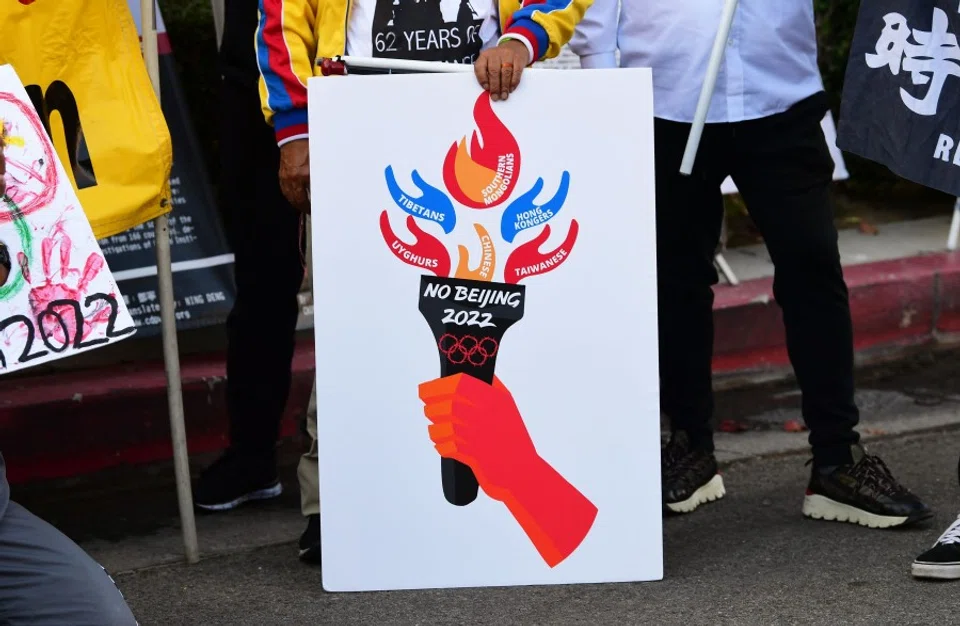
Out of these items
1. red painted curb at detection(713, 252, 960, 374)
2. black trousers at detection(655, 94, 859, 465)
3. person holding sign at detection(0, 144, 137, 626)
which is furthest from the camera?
red painted curb at detection(713, 252, 960, 374)

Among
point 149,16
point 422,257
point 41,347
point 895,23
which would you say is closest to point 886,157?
point 895,23

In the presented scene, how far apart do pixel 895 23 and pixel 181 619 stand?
2.15 metres

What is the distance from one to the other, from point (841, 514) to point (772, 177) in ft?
2.88

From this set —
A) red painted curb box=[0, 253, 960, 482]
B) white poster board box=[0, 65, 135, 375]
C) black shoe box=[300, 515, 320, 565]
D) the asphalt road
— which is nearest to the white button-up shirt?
the asphalt road

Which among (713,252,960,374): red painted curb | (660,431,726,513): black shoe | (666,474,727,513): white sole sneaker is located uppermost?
(660,431,726,513): black shoe

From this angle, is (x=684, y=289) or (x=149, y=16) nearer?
(x=149, y=16)

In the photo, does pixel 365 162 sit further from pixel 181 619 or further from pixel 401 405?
pixel 181 619

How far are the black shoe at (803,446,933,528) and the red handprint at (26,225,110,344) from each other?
1906 millimetres

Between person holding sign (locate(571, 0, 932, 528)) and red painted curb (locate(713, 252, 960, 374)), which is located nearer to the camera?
person holding sign (locate(571, 0, 932, 528))

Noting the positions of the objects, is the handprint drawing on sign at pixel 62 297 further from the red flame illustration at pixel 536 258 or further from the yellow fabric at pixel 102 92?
the red flame illustration at pixel 536 258

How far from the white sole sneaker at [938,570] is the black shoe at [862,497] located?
1.21 ft

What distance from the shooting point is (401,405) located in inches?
129

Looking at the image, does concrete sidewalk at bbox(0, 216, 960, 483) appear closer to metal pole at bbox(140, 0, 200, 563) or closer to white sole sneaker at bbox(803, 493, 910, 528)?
metal pole at bbox(140, 0, 200, 563)

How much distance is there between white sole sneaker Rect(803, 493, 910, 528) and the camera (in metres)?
3.70
